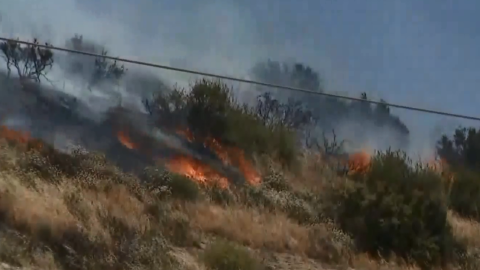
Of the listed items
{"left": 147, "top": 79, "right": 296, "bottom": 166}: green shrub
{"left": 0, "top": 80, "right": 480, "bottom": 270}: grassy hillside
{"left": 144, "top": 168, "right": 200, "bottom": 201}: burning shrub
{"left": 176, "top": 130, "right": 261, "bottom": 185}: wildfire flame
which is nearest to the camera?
{"left": 0, "top": 80, "right": 480, "bottom": 270}: grassy hillside

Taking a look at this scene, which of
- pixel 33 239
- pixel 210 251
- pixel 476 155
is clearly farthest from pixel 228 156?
pixel 476 155

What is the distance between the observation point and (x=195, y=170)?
2405cm

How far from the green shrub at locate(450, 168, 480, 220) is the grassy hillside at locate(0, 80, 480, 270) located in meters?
0.35

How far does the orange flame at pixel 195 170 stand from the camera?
23.0 metres

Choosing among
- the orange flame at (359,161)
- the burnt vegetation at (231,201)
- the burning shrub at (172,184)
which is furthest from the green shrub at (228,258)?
the orange flame at (359,161)

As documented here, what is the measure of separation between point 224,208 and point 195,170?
3.71m

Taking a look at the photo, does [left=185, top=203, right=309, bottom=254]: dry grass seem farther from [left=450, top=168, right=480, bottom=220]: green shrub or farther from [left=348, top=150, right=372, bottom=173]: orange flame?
[left=450, top=168, right=480, bottom=220]: green shrub

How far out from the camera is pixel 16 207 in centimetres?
1510

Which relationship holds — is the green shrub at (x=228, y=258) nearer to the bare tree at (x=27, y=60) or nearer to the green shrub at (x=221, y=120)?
the green shrub at (x=221, y=120)

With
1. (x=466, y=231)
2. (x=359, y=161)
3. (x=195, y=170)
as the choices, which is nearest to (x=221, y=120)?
(x=195, y=170)

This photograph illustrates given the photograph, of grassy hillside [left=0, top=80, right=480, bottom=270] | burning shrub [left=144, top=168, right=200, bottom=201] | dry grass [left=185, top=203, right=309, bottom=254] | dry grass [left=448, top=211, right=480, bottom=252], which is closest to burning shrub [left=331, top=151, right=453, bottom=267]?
grassy hillside [left=0, top=80, right=480, bottom=270]

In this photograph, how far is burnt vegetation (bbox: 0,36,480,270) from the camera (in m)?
15.1

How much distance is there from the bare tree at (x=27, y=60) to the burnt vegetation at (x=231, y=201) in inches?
2.3

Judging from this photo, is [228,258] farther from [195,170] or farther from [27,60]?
[27,60]
